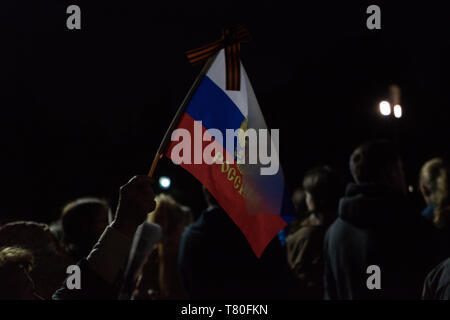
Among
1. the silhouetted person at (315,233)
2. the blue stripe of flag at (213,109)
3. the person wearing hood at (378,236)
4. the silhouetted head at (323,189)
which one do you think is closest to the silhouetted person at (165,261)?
the silhouetted person at (315,233)

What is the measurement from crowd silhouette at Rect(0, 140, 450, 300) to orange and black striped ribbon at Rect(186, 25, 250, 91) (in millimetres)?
927

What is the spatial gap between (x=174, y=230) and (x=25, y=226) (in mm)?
2321

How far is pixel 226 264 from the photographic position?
13.2 ft

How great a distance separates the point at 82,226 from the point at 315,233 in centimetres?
172

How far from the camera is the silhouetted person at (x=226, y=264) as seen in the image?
3.97 m

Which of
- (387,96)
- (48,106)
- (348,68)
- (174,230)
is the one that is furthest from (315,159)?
(174,230)

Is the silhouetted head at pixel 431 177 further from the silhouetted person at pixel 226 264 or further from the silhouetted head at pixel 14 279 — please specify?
the silhouetted head at pixel 14 279

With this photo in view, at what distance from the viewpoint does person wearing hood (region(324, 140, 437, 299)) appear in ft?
11.2

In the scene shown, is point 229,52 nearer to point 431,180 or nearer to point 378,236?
point 378,236

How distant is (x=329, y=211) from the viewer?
429 centimetres

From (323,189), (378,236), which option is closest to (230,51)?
(378,236)

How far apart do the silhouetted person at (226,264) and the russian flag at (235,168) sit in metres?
0.88

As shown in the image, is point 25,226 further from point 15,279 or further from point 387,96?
point 387,96
